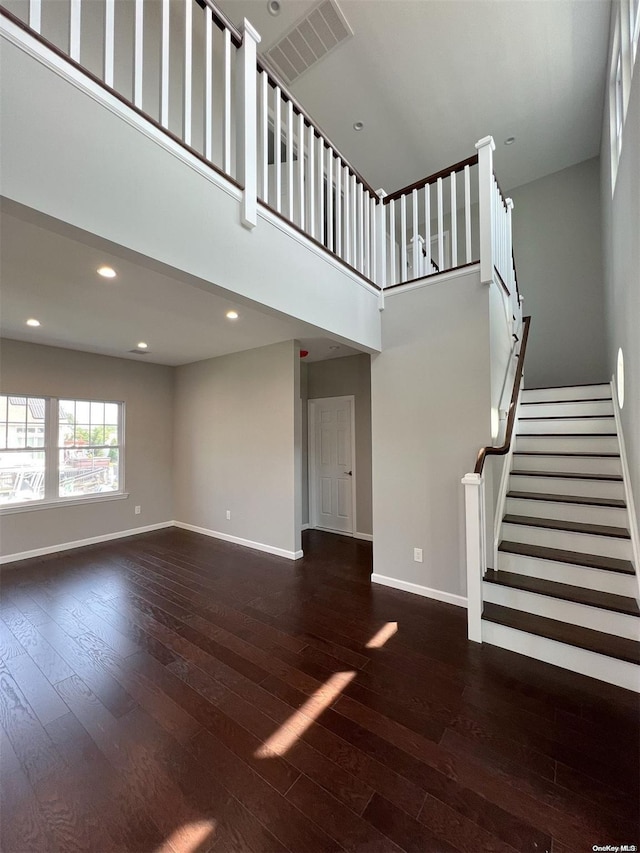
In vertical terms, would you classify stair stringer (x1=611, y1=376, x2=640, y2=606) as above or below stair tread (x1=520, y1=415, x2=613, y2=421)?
below

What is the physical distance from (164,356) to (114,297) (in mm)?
2237

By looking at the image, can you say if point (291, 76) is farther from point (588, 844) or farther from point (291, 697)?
point (588, 844)

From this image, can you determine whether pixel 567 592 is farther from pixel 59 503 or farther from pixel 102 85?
pixel 59 503

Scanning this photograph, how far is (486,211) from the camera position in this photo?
112 inches

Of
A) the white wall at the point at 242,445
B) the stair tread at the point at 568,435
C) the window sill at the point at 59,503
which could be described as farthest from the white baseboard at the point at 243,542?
the stair tread at the point at 568,435

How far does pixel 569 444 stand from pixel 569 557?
53.4 inches

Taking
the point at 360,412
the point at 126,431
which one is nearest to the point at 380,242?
the point at 360,412

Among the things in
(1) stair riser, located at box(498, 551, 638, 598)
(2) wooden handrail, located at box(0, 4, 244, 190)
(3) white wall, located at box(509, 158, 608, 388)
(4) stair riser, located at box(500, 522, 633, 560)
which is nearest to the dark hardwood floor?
(1) stair riser, located at box(498, 551, 638, 598)

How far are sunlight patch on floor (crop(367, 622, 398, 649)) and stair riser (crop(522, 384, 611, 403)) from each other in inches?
127

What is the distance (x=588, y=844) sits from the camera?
1249 mm

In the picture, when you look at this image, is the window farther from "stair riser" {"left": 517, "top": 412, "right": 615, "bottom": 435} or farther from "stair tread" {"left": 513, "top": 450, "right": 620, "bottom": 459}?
"stair riser" {"left": 517, "top": 412, "right": 615, "bottom": 435}

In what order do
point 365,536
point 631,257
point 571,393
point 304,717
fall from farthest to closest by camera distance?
point 365,536
point 571,393
point 631,257
point 304,717

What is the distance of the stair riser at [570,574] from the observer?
2309mm

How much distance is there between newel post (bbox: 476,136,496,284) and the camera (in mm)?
2830
